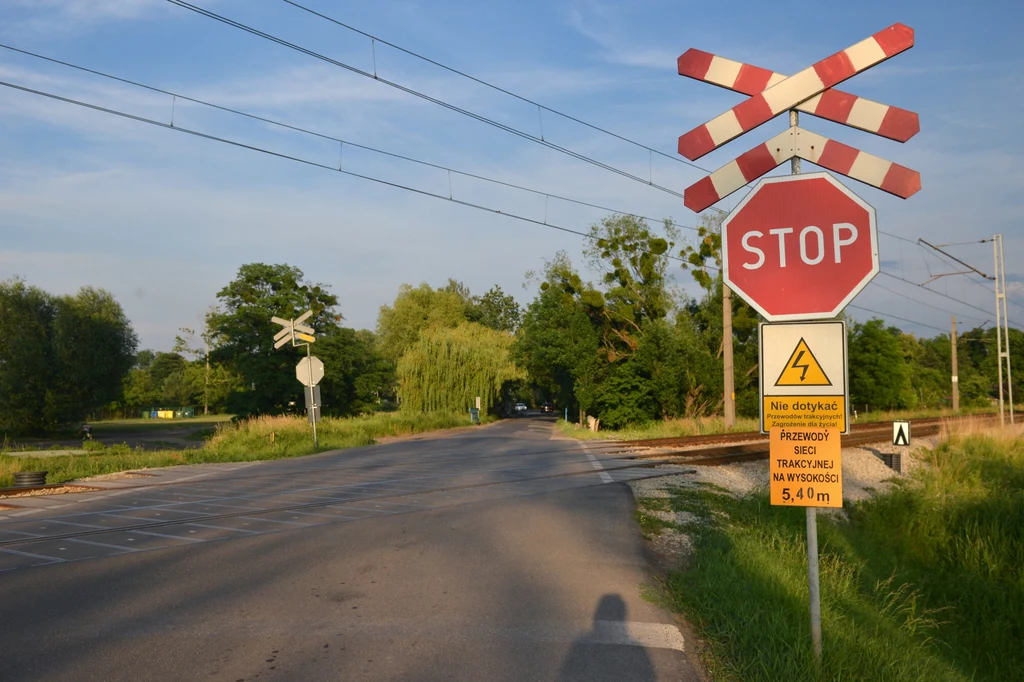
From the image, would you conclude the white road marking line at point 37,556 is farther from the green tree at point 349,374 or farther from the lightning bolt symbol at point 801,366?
the green tree at point 349,374

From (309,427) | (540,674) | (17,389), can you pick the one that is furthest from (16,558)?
(17,389)

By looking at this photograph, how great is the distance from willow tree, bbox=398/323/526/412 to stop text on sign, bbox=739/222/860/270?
159 feet

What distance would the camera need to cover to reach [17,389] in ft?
178

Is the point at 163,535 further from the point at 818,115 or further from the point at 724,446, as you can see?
the point at 724,446

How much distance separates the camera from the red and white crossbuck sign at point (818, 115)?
4.61 meters

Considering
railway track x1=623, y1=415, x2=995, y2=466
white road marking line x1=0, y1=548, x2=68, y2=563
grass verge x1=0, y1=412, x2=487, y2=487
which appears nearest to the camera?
white road marking line x1=0, y1=548, x2=68, y2=563

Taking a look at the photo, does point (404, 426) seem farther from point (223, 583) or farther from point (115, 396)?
point (223, 583)

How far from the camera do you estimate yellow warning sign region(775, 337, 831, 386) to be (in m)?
4.48

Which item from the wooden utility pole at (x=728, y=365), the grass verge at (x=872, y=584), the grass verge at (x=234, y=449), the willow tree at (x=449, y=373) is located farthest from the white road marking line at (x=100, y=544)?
the willow tree at (x=449, y=373)

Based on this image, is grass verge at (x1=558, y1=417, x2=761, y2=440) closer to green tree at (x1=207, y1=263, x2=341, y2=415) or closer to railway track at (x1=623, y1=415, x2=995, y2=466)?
railway track at (x1=623, y1=415, x2=995, y2=466)

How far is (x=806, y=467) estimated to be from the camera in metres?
4.52

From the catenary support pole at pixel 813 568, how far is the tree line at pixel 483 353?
82.1 ft

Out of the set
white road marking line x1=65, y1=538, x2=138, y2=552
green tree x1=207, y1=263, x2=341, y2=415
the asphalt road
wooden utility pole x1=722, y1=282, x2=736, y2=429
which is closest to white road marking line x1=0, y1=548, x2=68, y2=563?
the asphalt road

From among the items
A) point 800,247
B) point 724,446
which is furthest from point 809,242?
point 724,446
